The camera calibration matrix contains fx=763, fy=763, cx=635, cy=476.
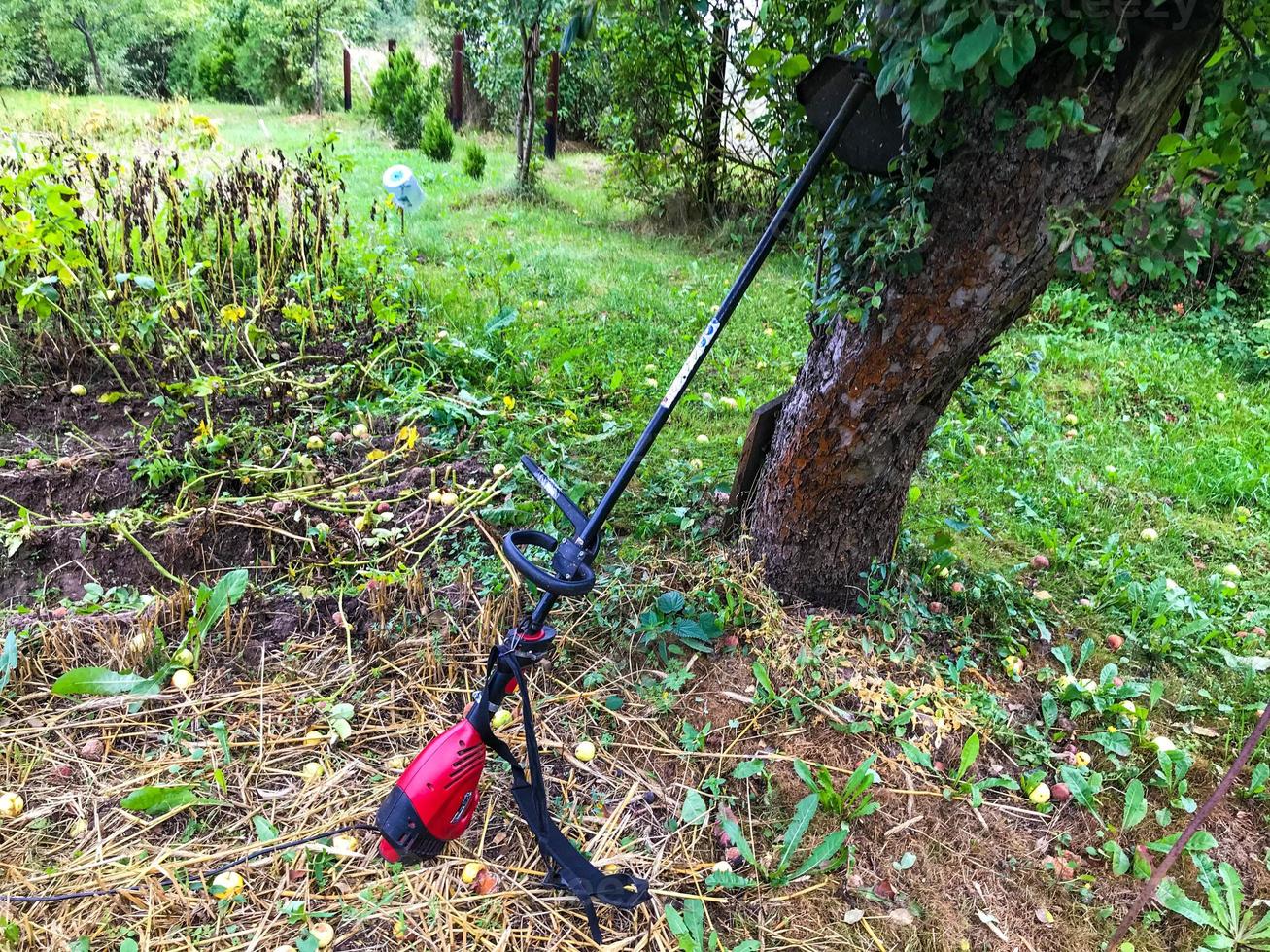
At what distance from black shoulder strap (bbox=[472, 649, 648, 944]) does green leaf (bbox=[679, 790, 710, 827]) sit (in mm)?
196

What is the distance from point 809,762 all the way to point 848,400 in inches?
37.2

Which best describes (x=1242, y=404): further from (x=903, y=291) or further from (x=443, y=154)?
(x=443, y=154)

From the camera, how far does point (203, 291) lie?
11.7 ft

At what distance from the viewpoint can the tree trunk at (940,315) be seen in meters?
1.51

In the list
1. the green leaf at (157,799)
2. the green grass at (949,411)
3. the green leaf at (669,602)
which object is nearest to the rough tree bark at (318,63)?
the green grass at (949,411)

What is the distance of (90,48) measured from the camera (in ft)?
56.1

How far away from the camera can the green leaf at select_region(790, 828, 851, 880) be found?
1721 mm

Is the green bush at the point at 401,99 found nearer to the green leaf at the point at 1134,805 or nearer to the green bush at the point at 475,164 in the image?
the green bush at the point at 475,164

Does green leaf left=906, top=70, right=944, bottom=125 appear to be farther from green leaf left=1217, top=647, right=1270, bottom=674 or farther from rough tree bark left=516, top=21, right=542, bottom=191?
rough tree bark left=516, top=21, right=542, bottom=191

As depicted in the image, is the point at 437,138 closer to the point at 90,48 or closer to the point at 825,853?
the point at 825,853

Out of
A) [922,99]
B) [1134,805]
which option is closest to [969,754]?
[1134,805]

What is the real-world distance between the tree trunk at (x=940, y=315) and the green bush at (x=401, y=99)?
33.8 feet

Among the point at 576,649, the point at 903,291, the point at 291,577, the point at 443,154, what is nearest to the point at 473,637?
the point at 576,649

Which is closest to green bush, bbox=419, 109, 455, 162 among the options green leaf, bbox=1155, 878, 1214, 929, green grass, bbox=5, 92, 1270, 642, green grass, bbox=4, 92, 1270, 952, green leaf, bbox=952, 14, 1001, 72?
green grass, bbox=5, 92, 1270, 642
